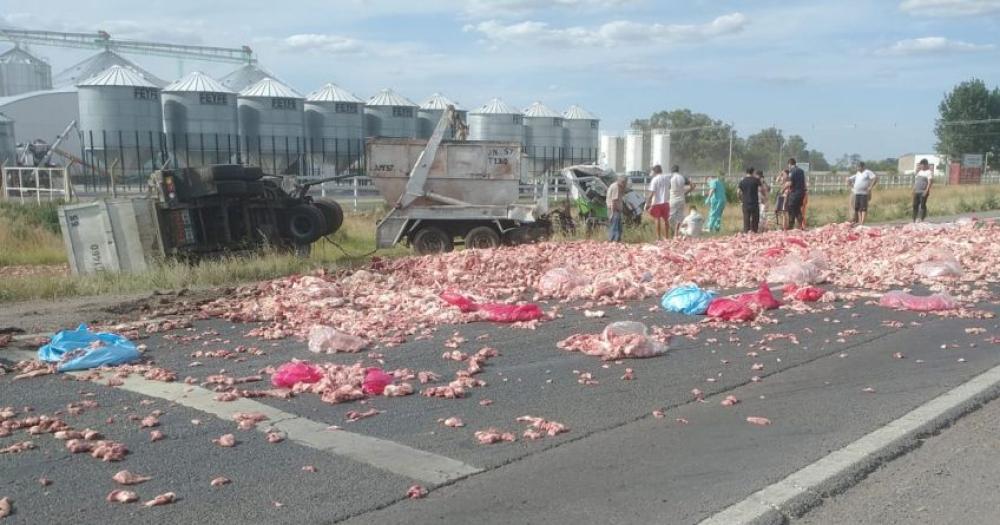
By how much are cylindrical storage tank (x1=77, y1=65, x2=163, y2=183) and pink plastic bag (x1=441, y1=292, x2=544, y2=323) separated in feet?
151

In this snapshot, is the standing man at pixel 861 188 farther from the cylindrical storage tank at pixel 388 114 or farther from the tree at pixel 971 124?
the tree at pixel 971 124

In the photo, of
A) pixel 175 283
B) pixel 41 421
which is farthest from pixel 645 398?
pixel 175 283

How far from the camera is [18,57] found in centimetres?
9231

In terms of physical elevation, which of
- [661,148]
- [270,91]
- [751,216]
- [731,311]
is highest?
[270,91]

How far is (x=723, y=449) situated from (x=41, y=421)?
444cm

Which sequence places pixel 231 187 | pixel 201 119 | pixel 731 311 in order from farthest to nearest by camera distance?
pixel 201 119 < pixel 231 187 < pixel 731 311

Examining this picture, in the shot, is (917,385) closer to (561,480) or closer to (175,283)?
(561,480)

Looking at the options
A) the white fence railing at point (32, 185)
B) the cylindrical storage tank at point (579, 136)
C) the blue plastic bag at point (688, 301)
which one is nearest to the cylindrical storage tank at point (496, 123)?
the cylindrical storage tank at point (579, 136)

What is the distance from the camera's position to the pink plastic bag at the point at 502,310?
909 cm

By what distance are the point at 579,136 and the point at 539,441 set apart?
5748cm

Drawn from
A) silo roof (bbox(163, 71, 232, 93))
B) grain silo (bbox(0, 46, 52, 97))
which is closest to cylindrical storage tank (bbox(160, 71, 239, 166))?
silo roof (bbox(163, 71, 232, 93))

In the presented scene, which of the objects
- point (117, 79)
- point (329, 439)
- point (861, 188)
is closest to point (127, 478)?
point (329, 439)

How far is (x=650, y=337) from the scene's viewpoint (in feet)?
25.3

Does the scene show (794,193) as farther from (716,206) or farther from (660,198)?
(660,198)
